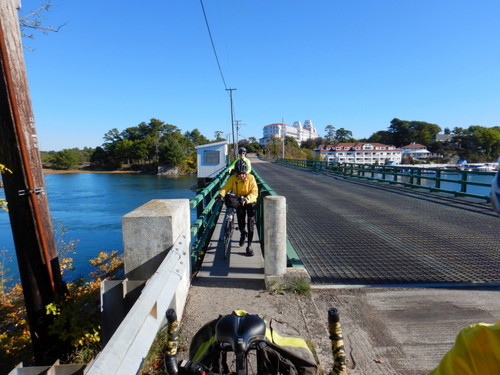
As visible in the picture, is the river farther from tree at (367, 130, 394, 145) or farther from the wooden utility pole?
tree at (367, 130, 394, 145)

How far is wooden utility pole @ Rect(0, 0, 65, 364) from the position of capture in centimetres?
328

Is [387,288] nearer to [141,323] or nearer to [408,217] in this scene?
[141,323]

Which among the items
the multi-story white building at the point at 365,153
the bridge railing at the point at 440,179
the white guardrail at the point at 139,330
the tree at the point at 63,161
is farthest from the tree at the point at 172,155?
the white guardrail at the point at 139,330

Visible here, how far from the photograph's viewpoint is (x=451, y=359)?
98 cm

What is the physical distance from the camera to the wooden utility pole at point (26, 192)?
3.28 metres

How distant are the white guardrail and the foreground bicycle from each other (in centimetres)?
13

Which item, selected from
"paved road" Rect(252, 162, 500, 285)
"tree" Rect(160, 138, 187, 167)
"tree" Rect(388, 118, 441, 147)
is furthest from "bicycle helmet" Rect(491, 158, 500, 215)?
"tree" Rect(388, 118, 441, 147)

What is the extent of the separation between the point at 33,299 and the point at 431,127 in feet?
560

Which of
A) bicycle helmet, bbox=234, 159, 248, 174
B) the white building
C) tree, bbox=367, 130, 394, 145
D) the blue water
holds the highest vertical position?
tree, bbox=367, 130, 394, 145

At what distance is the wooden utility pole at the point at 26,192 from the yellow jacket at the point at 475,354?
3.87m

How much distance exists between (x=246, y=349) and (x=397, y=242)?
5537 millimetres

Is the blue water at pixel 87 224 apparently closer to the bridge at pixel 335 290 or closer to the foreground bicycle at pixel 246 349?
the bridge at pixel 335 290

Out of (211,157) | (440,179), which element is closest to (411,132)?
(211,157)

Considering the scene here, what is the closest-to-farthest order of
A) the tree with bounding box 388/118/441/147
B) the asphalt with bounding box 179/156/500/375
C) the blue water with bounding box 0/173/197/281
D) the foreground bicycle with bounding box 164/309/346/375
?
the foreground bicycle with bounding box 164/309/346/375 < the asphalt with bounding box 179/156/500/375 < the blue water with bounding box 0/173/197/281 < the tree with bounding box 388/118/441/147
